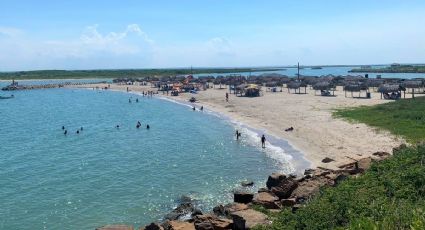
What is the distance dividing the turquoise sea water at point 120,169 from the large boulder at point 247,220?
6.01m

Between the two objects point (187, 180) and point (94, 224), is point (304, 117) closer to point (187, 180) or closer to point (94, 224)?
point (187, 180)

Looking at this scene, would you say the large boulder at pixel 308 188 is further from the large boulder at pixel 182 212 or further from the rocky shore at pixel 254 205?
the large boulder at pixel 182 212

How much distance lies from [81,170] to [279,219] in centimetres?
2084

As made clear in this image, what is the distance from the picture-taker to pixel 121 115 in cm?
7006

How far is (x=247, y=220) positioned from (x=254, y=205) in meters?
3.93

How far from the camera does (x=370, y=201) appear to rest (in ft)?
51.8

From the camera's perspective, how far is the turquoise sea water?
79.6 ft

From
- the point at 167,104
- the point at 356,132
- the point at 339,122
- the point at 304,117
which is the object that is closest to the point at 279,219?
the point at 356,132

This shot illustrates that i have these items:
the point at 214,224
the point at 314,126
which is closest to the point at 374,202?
the point at 214,224

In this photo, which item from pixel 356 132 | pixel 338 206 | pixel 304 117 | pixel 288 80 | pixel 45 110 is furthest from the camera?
pixel 288 80

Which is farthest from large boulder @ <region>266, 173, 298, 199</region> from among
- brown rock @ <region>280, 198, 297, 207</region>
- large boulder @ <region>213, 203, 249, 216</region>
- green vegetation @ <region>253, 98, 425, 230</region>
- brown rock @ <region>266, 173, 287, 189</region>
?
green vegetation @ <region>253, 98, 425, 230</region>

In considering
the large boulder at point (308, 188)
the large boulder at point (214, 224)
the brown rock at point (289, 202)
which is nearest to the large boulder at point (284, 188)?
the large boulder at point (308, 188)

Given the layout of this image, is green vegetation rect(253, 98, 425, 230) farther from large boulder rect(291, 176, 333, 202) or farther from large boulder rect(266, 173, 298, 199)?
large boulder rect(266, 173, 298, 199)

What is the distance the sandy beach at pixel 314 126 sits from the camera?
34.5m
